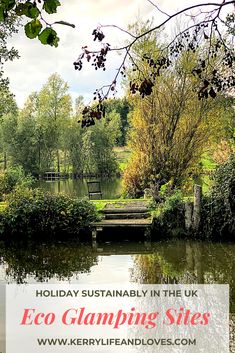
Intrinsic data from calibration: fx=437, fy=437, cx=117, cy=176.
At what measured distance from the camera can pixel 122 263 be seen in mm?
11094

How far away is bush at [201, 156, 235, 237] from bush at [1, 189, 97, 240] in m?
3.65

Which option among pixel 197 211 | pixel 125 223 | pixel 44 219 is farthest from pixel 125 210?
pixel 44 219

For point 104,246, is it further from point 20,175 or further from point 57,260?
point 20,175

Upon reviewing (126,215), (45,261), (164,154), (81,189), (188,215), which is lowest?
(45,261)

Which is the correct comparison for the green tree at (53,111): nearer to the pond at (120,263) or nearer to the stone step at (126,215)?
the stone step at (126,215)

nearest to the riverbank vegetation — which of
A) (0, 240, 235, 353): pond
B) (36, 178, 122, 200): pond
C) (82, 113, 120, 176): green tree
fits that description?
(0, 240, 235, 353): pond

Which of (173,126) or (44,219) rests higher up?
(173,126)

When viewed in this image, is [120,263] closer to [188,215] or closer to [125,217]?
[188,215]

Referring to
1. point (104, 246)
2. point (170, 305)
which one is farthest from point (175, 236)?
point (170, 305)

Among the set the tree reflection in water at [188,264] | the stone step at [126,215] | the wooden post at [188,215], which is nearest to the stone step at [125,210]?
the stone step at [126,215]

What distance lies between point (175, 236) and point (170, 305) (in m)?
6.12

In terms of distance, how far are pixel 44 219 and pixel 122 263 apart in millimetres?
4000

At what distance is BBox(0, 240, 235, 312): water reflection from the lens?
9.72 metres

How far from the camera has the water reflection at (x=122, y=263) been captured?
972cm
